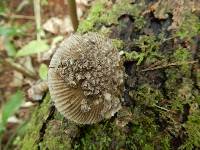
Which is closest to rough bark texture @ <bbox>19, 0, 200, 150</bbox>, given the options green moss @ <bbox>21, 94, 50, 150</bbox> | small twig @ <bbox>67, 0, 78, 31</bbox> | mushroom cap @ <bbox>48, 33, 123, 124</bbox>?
green moss @ <bbox>21, 94, 50, 150</bbox>

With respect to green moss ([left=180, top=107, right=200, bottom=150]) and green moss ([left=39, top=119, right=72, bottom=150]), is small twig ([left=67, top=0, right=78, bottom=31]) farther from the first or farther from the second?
green moss ([left=180, top=107, right=200, bottom=150])

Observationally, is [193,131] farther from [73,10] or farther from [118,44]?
[73,10]

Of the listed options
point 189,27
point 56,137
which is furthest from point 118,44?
point 56,137

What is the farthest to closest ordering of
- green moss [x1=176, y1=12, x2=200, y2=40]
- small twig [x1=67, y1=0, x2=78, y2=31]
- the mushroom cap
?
small twig [x1=67, y1=0, x2=78, y2=31], green moss [x1=176, y1=12, x2=200, y2=40], the mushroom cap

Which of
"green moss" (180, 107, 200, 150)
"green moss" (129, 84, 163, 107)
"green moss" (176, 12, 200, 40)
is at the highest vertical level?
"green moss" (176, 12, 200, 40)

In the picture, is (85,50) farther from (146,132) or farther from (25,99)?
(25,99)

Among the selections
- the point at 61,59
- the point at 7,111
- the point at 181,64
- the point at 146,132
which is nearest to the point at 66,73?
the point at 61,59
